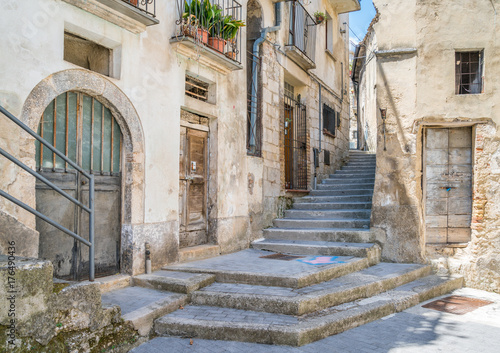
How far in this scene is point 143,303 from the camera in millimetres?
4602

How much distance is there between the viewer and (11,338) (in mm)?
2977

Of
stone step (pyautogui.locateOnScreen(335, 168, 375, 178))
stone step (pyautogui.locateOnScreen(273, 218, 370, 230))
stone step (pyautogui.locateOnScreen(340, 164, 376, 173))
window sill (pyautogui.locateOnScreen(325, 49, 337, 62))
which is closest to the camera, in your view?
stone step (pyautogui.locateOnScreen(273, 218, 370, 230))

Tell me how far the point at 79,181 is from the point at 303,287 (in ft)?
10.1

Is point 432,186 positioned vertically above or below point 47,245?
above

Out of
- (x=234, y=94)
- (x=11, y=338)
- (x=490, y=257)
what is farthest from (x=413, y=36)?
(x=11, y=338)

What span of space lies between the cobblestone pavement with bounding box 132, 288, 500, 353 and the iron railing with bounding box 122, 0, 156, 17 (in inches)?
155

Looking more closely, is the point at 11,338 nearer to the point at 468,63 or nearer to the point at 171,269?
the point at 171,269

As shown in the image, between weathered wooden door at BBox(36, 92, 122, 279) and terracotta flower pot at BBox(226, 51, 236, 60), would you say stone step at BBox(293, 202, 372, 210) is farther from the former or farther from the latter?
weathered wooden door at BBox(36, 92, 122, 279)

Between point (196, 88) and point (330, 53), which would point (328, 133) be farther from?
point (196, 88)

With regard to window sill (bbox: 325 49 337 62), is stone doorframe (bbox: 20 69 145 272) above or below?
below

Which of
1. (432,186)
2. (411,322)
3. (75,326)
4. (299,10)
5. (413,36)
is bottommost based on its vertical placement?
(411,322)

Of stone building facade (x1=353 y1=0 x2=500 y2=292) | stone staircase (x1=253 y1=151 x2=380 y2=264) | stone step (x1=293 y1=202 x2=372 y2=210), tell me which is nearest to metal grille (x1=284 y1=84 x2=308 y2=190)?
stone staircase (x1=253 y1=151 x2=380 y2=264)

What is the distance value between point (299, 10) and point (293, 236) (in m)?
5.72

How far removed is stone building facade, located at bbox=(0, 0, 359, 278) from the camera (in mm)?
4219
